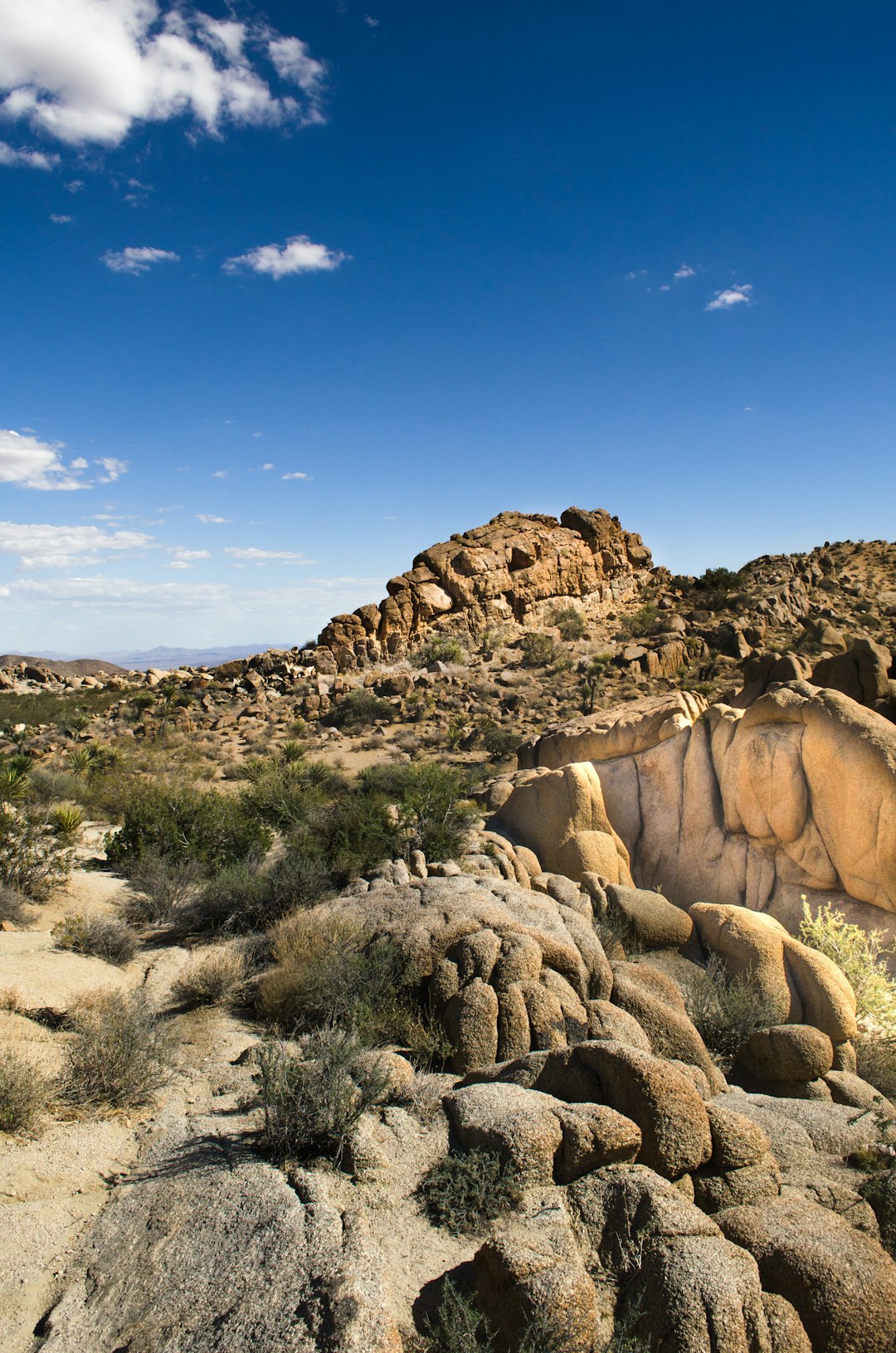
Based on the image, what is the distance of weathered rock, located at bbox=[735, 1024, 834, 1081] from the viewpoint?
6.73 m

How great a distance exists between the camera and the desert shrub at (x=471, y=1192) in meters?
4.34

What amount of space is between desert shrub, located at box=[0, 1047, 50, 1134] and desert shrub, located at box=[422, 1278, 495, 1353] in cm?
307

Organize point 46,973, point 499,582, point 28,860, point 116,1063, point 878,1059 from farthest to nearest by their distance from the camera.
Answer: point 499,582
point 28,860
point 46,973
point 878,1059
point 116,1063

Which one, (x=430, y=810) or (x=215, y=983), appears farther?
(x=430, y=810)

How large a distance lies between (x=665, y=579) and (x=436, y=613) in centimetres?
2159

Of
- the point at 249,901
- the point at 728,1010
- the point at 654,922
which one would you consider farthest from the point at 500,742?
the point at 728,1010

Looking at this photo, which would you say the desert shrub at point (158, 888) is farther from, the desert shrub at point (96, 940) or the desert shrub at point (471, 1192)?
the desert shrub at point (471, 1192)

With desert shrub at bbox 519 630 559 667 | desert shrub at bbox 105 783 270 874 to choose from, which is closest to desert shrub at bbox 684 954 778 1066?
desert shrub at bbox 105 783 270 874

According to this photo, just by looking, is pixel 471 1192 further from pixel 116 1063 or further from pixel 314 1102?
pixel 116 1063

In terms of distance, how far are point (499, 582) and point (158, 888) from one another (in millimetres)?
34820

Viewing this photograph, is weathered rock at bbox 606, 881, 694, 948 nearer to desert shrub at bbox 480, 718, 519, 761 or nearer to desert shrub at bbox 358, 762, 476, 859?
desert shrub at bbox 358, 762, 476, 859

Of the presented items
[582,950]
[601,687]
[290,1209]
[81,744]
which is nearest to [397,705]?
[601,687]

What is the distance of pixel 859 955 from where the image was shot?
897 centimetres

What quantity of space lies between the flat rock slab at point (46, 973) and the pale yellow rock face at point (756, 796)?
687cm
